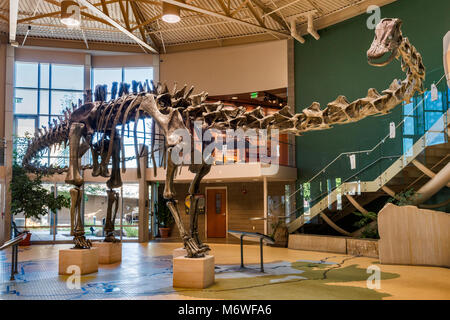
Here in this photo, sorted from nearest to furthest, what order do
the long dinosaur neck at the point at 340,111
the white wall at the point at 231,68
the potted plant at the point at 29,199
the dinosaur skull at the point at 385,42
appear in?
the dinosaur skull at the point at 385,42
the long dinosaur neck at the point at 340,111
the potted plant at the point at 29,199
the white wall at the point at 231,68

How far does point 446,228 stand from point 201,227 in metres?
10.9

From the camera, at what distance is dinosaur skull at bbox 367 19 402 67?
4273 mm

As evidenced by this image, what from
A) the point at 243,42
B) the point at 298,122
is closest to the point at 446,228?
the point at 298,122

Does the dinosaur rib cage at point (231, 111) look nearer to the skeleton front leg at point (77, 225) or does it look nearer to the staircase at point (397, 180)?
the skeleton front leg at point (77, 225)

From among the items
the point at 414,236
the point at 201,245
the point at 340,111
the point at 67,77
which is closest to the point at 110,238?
the point at 201,245

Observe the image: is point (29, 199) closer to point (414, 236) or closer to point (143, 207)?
point (143, 207)

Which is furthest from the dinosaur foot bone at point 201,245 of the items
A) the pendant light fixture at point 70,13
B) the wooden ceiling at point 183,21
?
the wooden ceiling at point 183,21

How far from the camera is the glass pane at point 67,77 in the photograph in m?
17.1

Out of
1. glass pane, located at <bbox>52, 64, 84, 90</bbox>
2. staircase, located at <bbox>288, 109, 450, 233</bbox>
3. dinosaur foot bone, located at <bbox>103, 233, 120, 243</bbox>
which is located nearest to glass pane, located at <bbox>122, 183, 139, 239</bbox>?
glass pane, located at <bbox>52, 64, 84, 90</bbox>

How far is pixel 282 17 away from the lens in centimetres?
1457

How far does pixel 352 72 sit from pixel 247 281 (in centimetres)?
964

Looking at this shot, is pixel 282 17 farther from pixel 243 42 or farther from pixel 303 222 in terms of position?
pixel 303 222

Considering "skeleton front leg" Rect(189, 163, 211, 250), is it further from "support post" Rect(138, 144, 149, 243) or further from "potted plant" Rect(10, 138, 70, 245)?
"support post" Rect(138, 144, 149, 243)

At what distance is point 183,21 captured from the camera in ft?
51.8
